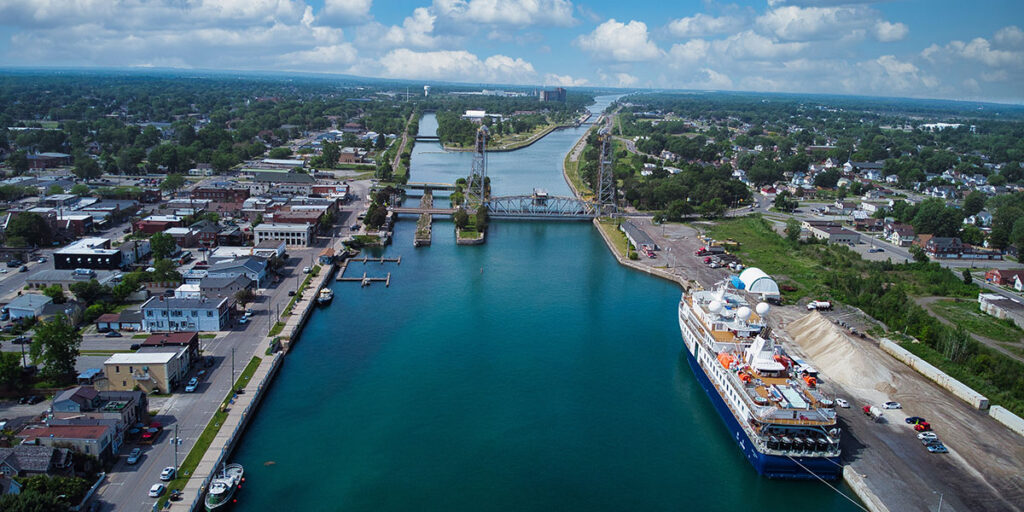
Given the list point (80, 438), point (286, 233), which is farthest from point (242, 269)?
point (80, 438)

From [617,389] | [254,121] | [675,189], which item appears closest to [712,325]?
[617,389]

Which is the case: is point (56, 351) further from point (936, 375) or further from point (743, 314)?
point (936, 375)

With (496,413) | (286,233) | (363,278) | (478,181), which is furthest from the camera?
(478,181)

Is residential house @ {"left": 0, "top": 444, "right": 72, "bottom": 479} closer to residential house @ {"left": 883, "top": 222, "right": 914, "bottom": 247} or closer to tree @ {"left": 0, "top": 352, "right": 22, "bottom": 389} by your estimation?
Result: tree @ {"left": 0, "top": 352, "right": 22, "bottom": 389}

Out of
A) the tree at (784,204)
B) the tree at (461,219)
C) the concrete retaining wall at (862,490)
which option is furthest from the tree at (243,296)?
the tree at (784,204)

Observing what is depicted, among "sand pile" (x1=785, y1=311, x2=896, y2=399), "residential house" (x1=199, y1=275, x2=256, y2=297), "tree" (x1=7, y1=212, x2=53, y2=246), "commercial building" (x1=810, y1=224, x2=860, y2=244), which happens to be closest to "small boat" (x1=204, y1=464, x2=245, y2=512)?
"residential house" (x1=199, y1=275, x2=256, y2=297)

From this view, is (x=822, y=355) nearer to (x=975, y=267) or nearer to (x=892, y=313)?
(x=892, y=313)
